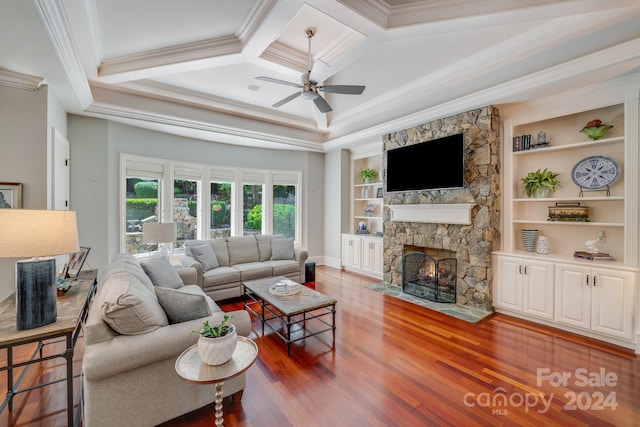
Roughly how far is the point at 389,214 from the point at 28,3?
15.9 feet

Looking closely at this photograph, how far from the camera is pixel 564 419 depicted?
6.21 feet

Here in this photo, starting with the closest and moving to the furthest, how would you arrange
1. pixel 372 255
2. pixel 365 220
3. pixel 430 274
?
1. pixel 430 274
2. pixel 372 255
3. pixel 365 220

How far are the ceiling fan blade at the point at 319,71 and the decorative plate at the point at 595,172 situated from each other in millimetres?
3279

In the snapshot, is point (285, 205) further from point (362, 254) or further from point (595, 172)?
point (595, 172)

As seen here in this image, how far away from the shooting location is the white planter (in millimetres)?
1517

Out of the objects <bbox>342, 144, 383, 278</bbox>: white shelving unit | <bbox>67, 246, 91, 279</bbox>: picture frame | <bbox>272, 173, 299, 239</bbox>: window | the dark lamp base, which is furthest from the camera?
<bbox>272, 173, 299, 239</bbox>: window

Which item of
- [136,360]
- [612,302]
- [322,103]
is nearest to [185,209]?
[322,103]

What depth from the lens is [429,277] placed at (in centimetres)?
453

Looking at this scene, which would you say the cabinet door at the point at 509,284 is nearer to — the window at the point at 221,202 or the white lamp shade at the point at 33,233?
the white lamp shade at the point at 33,233

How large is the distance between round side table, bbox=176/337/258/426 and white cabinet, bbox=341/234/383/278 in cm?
408

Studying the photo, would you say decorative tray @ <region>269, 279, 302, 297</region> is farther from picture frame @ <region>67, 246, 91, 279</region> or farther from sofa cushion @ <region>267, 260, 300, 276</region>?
picture frame @ <region>67, 246, 91, 279</region>

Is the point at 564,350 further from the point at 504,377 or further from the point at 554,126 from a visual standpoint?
the point at 554,126

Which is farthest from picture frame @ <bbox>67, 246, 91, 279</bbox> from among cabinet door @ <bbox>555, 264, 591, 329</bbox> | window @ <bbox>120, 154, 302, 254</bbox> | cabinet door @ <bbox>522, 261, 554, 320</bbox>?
cabinet door @ <bbox>555, 264, 591, 329</bbox>

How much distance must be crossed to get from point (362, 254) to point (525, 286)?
2876mm
